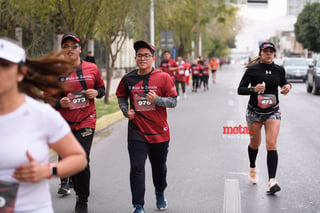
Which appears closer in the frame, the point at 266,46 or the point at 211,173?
the point at 266,46

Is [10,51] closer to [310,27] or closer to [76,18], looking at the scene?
[76,18]

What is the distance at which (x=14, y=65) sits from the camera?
268 cm

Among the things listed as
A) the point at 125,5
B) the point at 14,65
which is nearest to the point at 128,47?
the point at 125,5

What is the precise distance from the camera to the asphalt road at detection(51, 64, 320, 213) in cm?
636

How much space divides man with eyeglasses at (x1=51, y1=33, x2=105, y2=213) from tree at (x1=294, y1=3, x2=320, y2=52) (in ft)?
186

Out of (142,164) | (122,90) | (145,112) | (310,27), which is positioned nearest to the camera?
(142,164)

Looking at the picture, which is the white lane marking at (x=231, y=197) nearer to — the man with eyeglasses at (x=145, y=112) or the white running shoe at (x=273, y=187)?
the white running shoe at (x=273, y=187)

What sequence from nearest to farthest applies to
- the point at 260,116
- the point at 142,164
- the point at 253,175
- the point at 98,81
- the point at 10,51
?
1. the point at 10,51
2. the point at 142,164
3. the point at 98,81
4. the point at 260,116
5. the point at 253,175

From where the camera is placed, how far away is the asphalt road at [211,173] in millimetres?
6363

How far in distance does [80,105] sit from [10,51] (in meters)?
3.39

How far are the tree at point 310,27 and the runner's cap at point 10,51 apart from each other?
59880 millimetres

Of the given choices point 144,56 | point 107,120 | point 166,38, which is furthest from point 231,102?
point 144,56

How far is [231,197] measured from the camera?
671cm

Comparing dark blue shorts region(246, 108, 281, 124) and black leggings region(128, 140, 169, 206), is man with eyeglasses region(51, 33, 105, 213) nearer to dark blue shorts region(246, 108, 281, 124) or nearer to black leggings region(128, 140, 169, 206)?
black leggings region(128, 140, 169, 206)
